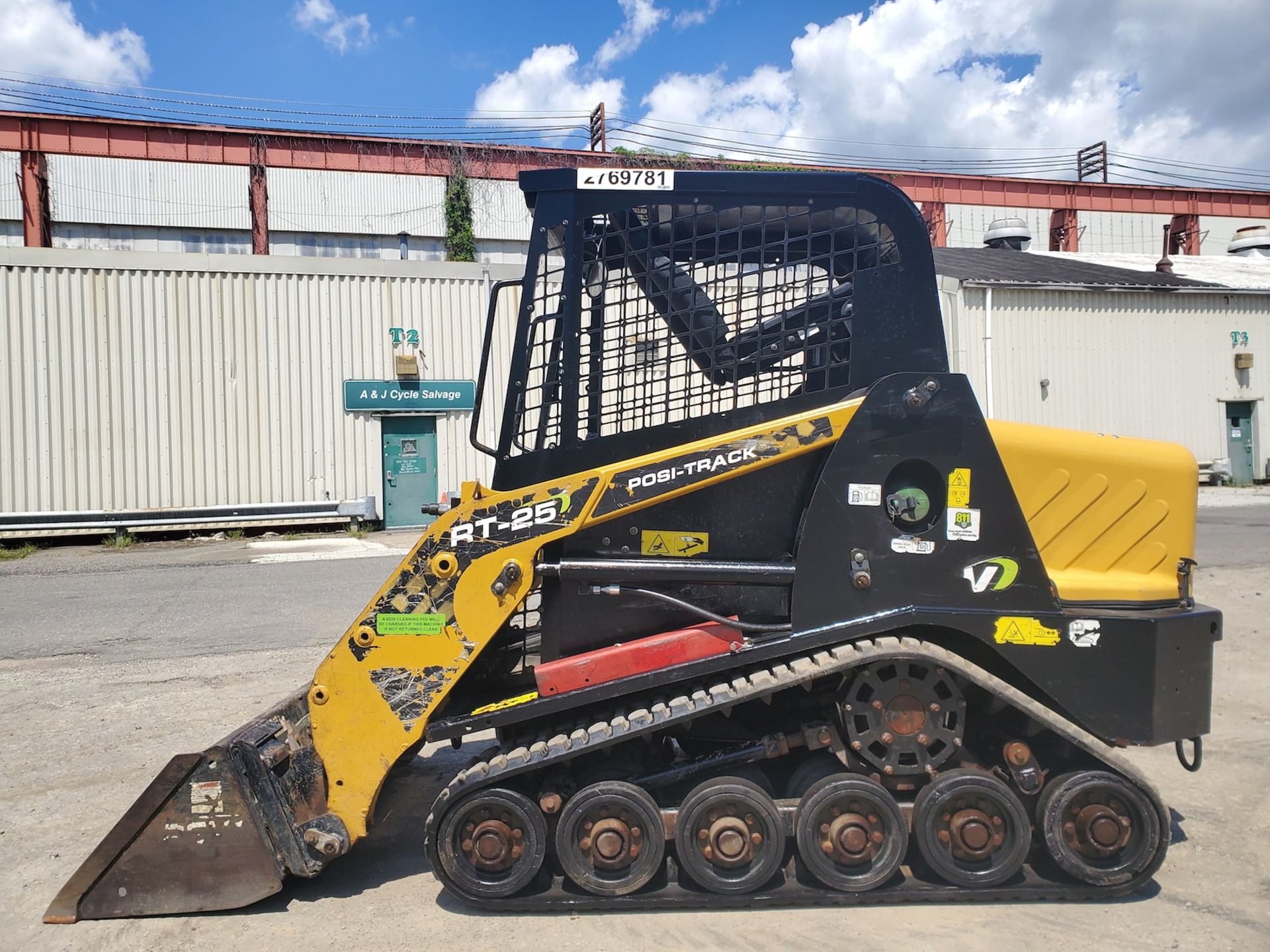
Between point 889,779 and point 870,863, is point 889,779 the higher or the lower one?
the higher one

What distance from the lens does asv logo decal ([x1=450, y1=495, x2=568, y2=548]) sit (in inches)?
139

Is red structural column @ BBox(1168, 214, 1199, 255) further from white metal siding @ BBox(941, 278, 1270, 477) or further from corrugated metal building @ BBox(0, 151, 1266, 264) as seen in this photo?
corrugated metal building @ BBox(0, 151, 1266, 264)

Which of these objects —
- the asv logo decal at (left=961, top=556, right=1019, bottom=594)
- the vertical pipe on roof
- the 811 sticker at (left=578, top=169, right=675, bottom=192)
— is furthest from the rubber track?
the vertical pipe on roof

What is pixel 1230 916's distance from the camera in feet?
11.1

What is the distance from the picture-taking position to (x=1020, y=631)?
3.49 metres

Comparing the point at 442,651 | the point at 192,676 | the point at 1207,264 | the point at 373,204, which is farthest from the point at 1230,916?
the point at 1207,264

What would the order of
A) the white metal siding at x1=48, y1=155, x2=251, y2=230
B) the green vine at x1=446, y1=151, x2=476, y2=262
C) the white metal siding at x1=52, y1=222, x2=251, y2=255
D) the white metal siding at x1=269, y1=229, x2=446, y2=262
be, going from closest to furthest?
the white metal siding at x1=48, y1=155, x2=251, y2=230
the white metal siding at x1=52, y1=222, x2=251, y2=255
the white metal siding at x1=269, y1=229, x2=446, y2=262
the green vine at x1=446, y1=151, x2=476, y2=262

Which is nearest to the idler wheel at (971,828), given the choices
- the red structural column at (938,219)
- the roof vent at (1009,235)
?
the roof vent at (1009,235)

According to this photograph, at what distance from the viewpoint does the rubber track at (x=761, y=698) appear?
336 cm

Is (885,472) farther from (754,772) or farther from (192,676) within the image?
(192,676)

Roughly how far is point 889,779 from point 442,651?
1854mm

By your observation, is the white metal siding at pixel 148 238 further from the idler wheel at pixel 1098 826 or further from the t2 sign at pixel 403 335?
the idler wheel at pixel 1098 826

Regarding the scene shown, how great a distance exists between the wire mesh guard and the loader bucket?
1899 mm

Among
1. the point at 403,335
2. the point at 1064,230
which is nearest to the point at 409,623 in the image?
the point at 403,335
